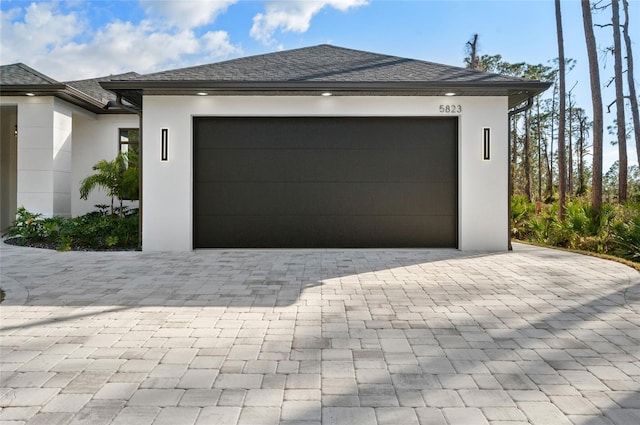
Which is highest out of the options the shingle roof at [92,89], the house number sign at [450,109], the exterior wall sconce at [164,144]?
the shingle roof at [92,89]

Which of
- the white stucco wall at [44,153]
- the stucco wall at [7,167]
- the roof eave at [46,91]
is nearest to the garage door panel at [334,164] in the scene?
the roof eave at [46,91]

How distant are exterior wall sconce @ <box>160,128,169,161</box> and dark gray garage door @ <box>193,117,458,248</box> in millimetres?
533

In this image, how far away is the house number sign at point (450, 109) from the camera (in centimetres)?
809

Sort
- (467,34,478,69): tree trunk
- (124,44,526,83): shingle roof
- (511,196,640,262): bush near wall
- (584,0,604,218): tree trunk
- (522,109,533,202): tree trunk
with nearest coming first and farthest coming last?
(124,44,526,83): shingle roof, (511,196,640,262): bush near wall, (584,0,604,218): tree trunk, (522,109,533,202): tree trunk, (467,34,478,69): tree trunk

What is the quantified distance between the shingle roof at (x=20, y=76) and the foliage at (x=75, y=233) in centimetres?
289

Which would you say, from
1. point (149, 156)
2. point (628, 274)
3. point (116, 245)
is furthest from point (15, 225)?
point (628, 274)

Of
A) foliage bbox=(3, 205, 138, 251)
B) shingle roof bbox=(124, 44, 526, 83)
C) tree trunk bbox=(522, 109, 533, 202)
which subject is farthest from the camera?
tree trunk bbox=(522, 109, 533, 202)

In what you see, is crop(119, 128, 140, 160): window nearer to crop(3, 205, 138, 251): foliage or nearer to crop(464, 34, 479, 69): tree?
crop(3, 205, 138, 251): foliage

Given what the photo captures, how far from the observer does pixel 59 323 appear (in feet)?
12.1

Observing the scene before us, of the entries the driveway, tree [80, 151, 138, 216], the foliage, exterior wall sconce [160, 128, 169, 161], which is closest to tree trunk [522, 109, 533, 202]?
the driveway

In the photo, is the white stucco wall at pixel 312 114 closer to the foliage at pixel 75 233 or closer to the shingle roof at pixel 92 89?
the foliage at pixel 75 233

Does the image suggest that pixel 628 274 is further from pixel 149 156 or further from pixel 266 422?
pixel 149 156

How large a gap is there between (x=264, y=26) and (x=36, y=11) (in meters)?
5.91

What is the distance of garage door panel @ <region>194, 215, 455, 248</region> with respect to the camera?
27.1 ft
